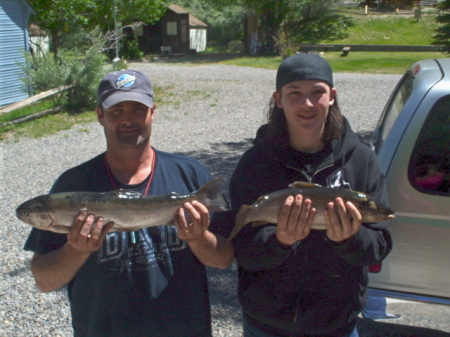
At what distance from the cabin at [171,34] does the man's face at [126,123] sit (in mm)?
41963

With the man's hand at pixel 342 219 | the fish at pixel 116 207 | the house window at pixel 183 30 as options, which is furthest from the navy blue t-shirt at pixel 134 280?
the house window at pixel 183 30

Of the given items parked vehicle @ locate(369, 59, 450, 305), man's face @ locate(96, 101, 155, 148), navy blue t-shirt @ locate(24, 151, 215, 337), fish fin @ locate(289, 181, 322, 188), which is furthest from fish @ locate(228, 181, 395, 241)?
parked vehicle @ locate(369, 59, 450, 305)

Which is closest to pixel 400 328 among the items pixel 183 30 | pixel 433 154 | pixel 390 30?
pixel 433 154

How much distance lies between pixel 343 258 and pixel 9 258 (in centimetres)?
476

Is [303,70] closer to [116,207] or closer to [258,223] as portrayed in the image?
[258,223]

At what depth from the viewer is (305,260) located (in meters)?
2.08

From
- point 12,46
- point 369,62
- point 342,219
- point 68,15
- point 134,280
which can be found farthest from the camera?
point 369,62

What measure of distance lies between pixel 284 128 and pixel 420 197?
4.07 ft

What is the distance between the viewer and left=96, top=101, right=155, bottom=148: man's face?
2176 millimetres

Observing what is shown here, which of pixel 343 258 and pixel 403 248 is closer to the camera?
pixel 343 258

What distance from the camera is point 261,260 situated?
2.01 metres

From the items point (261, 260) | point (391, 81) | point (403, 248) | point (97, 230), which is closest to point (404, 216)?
point (403, 248)

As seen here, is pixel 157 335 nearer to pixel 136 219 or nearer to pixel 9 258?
pixel 136 219

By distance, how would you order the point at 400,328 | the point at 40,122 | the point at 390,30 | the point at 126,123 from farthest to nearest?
1. the point at 390,30
2. the point at 40,122
3. the point at 400,328
4. the point at 126,123
